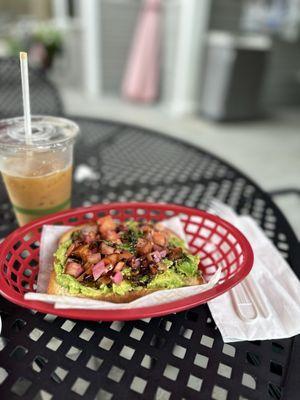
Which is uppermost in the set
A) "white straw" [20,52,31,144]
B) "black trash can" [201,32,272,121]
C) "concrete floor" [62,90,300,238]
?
"white straw" [20,52,31,144]

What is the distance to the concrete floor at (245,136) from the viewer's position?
9.09ft

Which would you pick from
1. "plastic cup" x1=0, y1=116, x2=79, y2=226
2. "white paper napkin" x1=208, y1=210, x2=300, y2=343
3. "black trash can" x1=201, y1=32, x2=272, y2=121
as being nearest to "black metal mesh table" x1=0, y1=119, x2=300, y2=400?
"white paper napkin" x1=208, y1=210, x2=300, y2=343

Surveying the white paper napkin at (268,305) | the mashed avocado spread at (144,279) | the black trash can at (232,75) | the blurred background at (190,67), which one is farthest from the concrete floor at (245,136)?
the mashed avocado spread at (144,279)

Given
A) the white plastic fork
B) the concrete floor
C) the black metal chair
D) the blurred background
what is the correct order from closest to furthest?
1. the white plastic fork
2. the black metal chair
3. the concrete floor
4. the blurred background

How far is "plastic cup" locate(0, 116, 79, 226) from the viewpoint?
0.70 meters

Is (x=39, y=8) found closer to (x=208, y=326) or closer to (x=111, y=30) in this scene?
(x=111, y=30)

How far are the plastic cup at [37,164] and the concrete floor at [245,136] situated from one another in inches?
66.4

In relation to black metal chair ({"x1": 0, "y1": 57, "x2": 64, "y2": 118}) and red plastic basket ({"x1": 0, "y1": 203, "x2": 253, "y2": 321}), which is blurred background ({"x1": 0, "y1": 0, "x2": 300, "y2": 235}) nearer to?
black metal chair ({"x1": 0, "y1": 57, "x2": 64, "y2": 118})

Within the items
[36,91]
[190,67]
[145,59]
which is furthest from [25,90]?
[145,59]

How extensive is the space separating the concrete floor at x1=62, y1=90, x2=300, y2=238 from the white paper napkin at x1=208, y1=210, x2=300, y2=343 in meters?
1.48

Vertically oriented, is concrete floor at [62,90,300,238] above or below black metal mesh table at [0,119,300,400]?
below

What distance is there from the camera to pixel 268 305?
0.58 meters

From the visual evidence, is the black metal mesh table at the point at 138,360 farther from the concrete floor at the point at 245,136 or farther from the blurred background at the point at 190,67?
the blurred background at the point at 190,67

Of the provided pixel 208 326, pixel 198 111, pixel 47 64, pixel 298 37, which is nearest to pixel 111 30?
pixel 47 64
